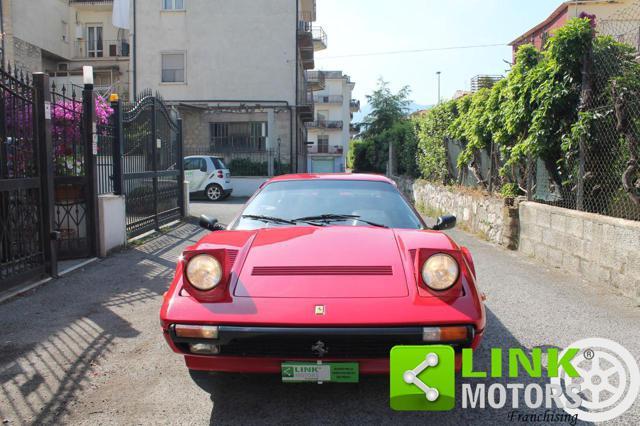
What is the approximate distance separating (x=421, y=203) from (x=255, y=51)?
13722 millimetres

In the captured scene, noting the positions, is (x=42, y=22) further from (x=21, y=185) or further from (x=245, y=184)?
(x=21, y=185)

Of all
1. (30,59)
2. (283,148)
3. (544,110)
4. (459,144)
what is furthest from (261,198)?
(30,59)

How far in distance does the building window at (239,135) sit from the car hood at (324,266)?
2412 centimetres

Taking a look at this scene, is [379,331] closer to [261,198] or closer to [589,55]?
[261,198]

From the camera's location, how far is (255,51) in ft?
87.6

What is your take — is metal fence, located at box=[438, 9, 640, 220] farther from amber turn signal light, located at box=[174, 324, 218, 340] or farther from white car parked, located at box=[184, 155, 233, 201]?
white car parked, located at box=[184, 155, 233, 201]

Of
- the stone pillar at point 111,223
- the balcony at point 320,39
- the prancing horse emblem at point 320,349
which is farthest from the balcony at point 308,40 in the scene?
the prancing horse emblem at point 320,349

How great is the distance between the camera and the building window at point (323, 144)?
6981 cm

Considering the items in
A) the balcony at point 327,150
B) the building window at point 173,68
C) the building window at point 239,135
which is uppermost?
the building window at point 173,68

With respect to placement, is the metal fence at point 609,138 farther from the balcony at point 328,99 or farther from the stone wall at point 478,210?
the balcony at point 328,99

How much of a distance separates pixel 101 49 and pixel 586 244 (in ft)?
107

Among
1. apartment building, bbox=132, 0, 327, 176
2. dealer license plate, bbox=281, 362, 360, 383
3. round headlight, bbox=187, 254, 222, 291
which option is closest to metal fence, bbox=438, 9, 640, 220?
dealer license plate, bbox=281, 362, 360, 383

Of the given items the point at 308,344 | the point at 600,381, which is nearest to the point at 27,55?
the point at 308,344

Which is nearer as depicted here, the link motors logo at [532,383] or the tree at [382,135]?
the link motors logo at [532,383]
